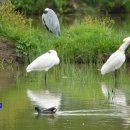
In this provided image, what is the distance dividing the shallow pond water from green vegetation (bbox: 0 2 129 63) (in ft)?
2.92

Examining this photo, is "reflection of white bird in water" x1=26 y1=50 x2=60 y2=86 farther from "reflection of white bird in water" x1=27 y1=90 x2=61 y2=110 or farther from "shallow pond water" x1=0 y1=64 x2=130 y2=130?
"reflection of white bird in water" x1=27 y1=90 x2=61 y2=110

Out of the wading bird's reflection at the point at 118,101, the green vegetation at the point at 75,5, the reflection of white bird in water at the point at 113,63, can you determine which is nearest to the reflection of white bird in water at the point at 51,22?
the reflection of white bird in water at the point at 113,63

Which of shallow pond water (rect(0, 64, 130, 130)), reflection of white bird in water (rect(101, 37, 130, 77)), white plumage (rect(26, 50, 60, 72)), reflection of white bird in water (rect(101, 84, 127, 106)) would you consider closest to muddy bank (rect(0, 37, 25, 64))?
shallow pond water (rect(0, 64, 130, 130))

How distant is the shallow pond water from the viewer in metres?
12.8

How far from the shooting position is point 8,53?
21.8 metres

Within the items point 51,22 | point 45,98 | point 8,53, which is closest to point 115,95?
point 45,98

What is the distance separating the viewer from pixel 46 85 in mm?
17719

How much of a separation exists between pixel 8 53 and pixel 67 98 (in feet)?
21.2

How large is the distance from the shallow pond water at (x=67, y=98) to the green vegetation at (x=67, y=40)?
891 mm

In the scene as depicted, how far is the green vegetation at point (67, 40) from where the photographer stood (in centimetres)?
2186

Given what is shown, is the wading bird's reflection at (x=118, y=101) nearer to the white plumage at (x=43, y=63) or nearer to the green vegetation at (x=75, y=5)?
the white plumage at (x=43, y=63)

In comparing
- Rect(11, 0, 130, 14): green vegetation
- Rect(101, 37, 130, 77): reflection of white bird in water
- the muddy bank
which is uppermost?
Rect(11, 0, 130, 14): green vegetation

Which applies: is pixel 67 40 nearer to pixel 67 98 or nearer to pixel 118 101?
pixel 67 98

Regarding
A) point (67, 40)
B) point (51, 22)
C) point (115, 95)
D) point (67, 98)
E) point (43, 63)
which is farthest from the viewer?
point (51, 22)
